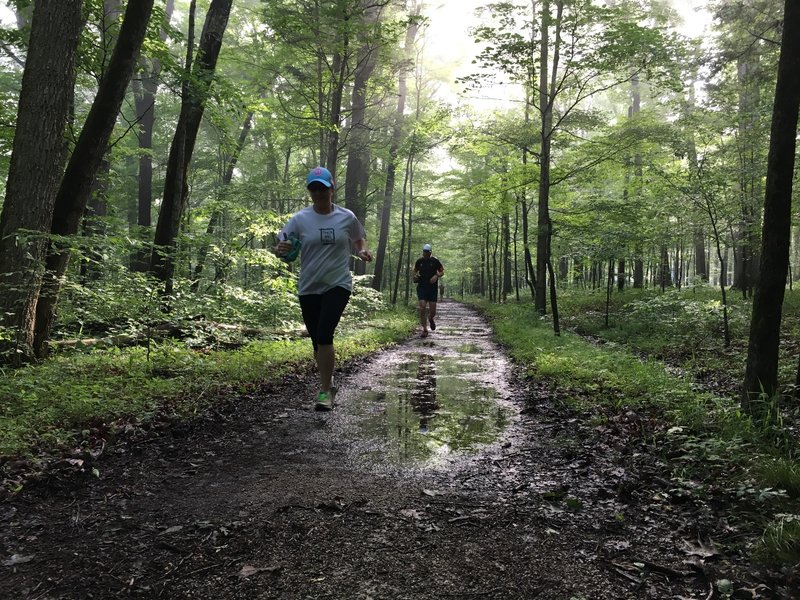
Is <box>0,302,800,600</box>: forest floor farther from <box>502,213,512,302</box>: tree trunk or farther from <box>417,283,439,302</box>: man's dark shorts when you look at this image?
<box>502,213,512,302</box>: tree trunk

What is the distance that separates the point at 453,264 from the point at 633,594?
48459mm

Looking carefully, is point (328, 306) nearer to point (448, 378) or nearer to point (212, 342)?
point (448, 378)

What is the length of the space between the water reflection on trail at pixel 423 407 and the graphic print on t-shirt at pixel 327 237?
1.81m

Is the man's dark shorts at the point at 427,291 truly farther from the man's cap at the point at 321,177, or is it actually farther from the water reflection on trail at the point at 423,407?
the man's cap at the point at 321,177

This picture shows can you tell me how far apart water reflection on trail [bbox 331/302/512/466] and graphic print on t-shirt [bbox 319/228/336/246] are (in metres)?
1.81

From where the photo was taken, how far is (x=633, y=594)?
1.96 metres

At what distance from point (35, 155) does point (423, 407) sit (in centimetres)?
572

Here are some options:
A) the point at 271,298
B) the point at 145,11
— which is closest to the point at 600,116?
the point at 271,298

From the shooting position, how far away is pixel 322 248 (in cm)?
481

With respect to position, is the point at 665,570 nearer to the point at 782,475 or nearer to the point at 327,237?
the point at 782,475

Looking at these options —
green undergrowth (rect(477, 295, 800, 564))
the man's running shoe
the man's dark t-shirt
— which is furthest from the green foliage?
the man's dark t-shirt

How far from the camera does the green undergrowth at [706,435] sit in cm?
253

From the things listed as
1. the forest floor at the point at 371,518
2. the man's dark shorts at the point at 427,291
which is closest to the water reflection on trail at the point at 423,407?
the forest floor at the point at 371,518

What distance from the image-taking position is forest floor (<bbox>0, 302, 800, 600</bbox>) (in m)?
2.03
